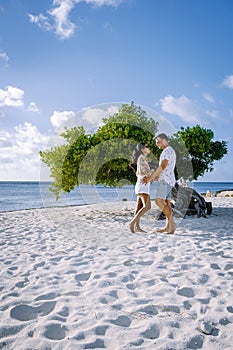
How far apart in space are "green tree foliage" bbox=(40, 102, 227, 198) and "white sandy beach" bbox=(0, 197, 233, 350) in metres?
4.53

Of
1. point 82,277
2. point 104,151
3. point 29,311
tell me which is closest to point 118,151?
point 104,151

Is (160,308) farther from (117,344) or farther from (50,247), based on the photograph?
(50,247)

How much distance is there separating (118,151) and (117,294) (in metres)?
7.19

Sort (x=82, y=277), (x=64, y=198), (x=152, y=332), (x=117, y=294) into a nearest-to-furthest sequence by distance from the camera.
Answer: (x=152, y=332)
(x=117, y=294)
(x=82, y=277)
(x=64, y=198)

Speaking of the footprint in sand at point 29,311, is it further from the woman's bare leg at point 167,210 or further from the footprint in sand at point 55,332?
the woman's bare leg at point 167,210

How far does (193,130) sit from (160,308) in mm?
9296

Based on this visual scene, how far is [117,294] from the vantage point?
3.60 m

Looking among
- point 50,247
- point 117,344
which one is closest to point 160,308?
point 117,344

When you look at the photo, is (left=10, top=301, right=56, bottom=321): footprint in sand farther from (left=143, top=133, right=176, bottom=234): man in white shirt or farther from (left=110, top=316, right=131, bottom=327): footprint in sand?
(left=143, top=133, right=176, bottom=234): man in white shirt

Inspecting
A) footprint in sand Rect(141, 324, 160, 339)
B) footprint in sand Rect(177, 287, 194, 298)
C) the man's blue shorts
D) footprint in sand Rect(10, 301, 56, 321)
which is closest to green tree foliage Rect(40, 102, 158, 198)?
the man's blue shorts

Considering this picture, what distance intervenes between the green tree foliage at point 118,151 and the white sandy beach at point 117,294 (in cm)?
→ 453

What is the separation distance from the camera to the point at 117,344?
8.36 feet

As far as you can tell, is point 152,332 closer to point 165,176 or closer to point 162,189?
point 162,189

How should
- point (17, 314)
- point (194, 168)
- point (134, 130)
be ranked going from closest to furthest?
point (17, 314)
point (134, 130)
point (194, 168)
